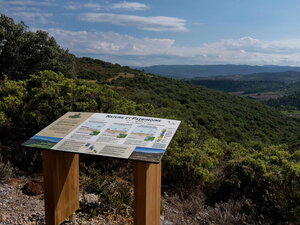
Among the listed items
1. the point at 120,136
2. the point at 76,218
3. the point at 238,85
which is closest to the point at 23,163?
the point at 76,218

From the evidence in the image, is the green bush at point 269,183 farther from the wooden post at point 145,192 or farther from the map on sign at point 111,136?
the map on sign at point 111,136

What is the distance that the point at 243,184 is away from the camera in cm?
429

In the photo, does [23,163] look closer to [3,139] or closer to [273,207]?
[3,139]

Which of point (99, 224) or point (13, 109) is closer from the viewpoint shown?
point (99, 224)

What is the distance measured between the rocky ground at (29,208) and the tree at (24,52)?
11.4m

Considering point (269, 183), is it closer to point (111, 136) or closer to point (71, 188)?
point (111, 136)

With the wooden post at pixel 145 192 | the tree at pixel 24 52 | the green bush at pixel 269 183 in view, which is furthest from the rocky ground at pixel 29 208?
the tree at pixel 24 52

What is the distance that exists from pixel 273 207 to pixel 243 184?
0.65 m

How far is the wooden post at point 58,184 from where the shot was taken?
3.02m

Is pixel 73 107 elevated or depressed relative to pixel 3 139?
elevated

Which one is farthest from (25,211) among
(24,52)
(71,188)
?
(24,52)

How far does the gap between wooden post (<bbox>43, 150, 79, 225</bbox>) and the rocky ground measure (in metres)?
0.30

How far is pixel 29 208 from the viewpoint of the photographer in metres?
3.65

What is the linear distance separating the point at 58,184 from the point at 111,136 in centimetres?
85
